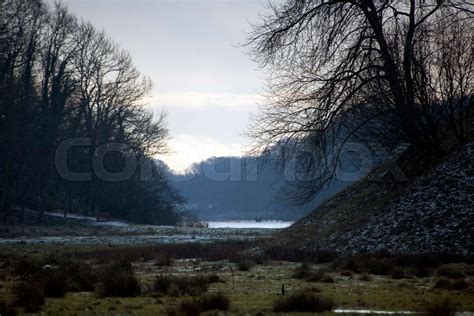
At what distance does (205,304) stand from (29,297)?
282cm

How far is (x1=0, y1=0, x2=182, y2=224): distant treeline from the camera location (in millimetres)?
42562

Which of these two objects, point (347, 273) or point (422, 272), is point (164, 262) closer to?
point (347, 273)

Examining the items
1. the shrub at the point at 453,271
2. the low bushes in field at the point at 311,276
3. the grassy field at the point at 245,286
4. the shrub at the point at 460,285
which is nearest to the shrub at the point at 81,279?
the grassy field at the point at 245,286

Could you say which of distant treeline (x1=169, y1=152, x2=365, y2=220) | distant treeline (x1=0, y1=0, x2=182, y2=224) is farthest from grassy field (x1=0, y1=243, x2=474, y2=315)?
distant treeline (x1=169, y1=152, x2=365, y2=220)

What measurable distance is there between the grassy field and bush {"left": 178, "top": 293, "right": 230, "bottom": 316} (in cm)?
5

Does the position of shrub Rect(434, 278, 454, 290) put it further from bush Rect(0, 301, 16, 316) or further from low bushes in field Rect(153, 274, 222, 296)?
bush Rect(0, 301, 16, 316)

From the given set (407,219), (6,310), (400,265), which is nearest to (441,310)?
(6,310)

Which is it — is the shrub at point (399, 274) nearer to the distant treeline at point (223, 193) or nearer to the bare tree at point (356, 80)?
the bare tree at point (356, 80)

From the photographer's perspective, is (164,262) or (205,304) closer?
(205,304)

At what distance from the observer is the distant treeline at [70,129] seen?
42.6m

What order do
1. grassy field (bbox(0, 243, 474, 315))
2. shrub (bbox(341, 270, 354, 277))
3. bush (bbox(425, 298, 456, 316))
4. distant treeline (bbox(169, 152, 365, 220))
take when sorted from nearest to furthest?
bush (bbox(425, 298, 456, 316)), grassy field (bbox(0, 243, 474, 315)), shrub (bbox(341, 270, 354, 277)), distant treeline (bbox(169, 152, 365, 220))

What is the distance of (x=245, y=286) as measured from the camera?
1175 cm

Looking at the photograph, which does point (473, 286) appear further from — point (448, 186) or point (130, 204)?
point (130, 204)

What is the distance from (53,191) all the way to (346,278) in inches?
1717
